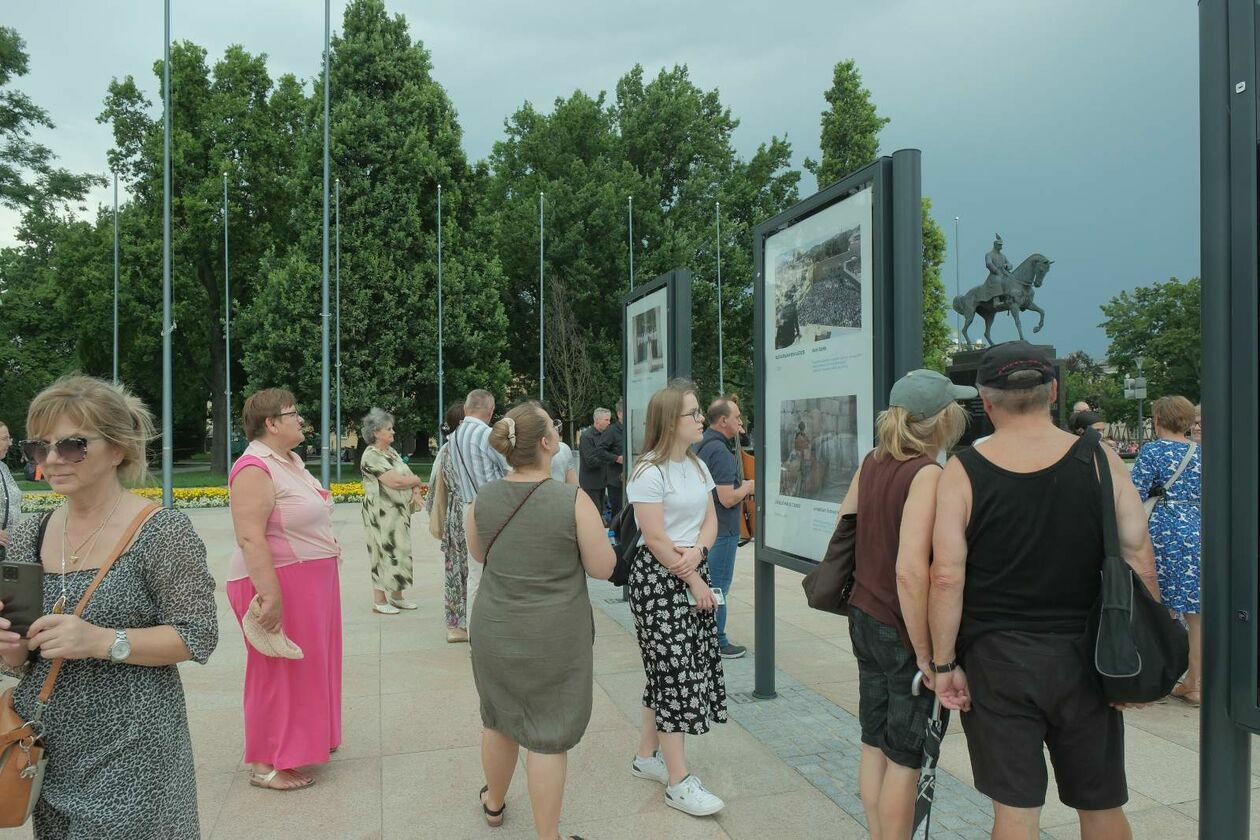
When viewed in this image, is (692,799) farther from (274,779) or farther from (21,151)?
(21,151)

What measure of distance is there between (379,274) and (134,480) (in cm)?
2844

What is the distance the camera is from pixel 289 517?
14.0ft

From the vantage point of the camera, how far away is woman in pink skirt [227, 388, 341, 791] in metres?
4.29

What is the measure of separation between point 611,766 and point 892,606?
214cm

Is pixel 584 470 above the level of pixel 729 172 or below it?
below

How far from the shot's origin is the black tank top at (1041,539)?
2469 mm

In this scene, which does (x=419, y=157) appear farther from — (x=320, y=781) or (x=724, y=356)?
(x=320, y=781)

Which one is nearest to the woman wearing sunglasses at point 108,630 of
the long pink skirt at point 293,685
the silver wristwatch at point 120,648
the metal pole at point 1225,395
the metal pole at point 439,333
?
the silver wristwatch at point 120,648

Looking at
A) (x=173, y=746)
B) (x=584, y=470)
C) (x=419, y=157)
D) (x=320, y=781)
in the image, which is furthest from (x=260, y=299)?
(x=173, y=746)

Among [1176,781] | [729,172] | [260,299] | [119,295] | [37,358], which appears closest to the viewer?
[1176,781]

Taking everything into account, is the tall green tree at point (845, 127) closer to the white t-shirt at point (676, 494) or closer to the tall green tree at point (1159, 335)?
the tall green tree at point (1159, 335)

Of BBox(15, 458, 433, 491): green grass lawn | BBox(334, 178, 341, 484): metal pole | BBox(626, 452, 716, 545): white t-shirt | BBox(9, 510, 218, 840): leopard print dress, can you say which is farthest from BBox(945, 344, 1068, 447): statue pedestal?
BBox(334, 178, 341, 484): metal pole

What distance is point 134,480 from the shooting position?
244cm

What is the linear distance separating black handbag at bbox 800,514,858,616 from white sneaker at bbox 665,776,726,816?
3.75 feet
